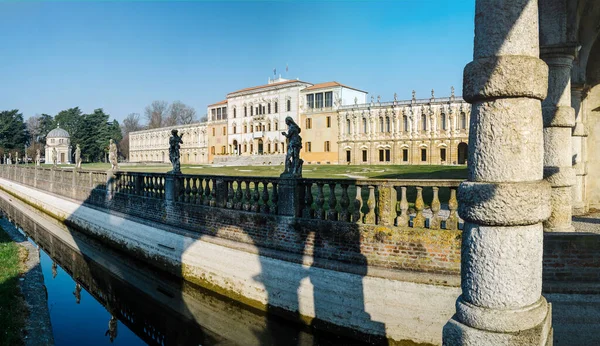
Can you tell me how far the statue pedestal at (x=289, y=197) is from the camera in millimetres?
8375

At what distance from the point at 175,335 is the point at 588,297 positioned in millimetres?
7358

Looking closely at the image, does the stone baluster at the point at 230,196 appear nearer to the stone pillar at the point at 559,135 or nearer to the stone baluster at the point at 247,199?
the stone baluster at the point at 247,199

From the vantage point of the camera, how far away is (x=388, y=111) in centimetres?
5497

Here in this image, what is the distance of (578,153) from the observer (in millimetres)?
9680

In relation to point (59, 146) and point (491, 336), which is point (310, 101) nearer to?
point (491, 336)

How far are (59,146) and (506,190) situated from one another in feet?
349

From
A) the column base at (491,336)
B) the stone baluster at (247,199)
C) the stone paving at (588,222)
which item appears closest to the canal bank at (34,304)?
the stone baluster at (247,199)

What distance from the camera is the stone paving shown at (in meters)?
7.17

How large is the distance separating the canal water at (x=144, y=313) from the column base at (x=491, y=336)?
186 inches

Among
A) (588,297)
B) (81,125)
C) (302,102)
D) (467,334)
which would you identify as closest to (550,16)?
(588,297)

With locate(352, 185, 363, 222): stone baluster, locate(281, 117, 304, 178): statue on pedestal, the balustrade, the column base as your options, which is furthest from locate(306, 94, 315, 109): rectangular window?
the column base

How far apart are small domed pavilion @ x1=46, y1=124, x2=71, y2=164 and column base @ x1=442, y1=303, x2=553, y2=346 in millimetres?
105070

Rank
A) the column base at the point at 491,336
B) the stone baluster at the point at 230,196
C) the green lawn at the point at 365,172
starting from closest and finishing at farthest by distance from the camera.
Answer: the column base at the point at 491,336, the stone baluster at the point at 230,196, the green lawn at the point at 365,172

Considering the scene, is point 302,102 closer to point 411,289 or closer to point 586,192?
point 586,192
